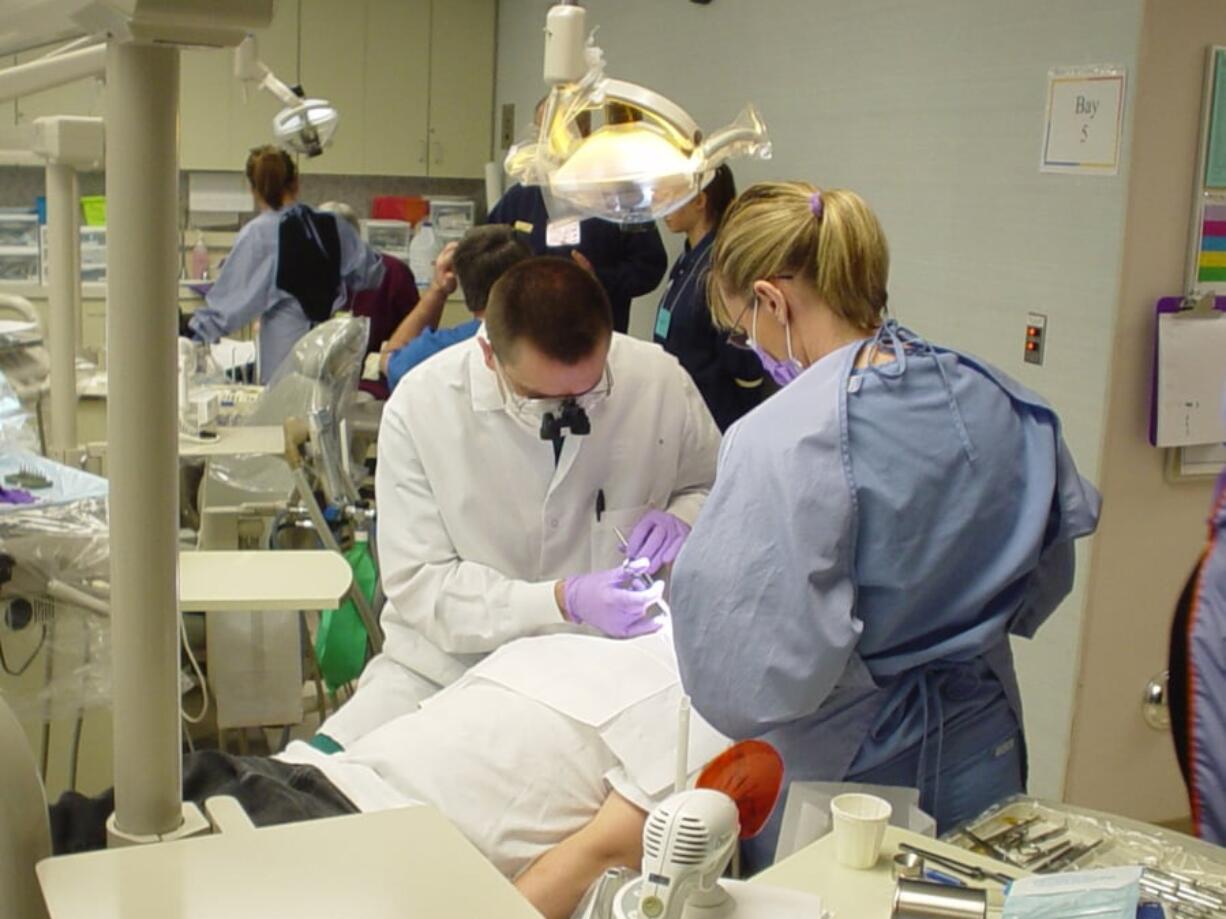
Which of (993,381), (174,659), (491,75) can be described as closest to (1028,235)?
(993,381)

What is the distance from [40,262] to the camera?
21.2 ft

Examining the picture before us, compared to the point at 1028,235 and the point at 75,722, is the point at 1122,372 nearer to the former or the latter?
the point at 1028,235

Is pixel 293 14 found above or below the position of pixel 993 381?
above

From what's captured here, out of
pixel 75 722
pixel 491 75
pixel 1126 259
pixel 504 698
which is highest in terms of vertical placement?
pixel 491 75

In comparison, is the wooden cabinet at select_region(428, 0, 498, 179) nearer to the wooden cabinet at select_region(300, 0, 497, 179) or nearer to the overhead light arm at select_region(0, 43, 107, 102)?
the wooden cabinet at select_region(300, 0, 497, 179)

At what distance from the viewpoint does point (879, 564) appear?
1623mm

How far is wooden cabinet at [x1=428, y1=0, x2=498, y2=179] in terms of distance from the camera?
23.3 ft

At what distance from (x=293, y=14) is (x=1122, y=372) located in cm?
514

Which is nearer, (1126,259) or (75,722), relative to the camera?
(75,722)

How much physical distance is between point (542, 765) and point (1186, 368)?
1.82 meters

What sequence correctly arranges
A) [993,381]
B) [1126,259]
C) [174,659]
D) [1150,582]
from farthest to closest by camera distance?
[1150,582] < [1126,259] < [993,381] < [174,659]

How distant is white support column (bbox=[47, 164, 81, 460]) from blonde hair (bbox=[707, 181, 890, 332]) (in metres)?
1.09

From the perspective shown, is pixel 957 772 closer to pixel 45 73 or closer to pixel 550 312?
pixel 550 312

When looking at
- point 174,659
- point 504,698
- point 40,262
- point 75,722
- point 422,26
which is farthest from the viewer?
point 422,26
